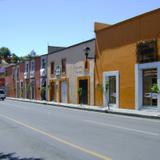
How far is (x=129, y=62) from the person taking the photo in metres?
30.9

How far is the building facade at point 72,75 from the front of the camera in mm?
38572

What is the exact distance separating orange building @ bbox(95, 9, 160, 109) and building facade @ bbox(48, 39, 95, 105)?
6.03 feet

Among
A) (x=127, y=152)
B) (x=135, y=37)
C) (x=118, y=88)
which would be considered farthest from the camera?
(x=118, y=88)

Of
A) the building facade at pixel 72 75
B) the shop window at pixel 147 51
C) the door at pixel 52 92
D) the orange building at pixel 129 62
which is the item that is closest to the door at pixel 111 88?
the orange building at pixel 129 62

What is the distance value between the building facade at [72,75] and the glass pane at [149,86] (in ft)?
29.2

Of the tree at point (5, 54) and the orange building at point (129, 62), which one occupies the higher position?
the tree at point (5, 54)

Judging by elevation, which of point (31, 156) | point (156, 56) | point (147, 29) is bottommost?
point (31, 156)

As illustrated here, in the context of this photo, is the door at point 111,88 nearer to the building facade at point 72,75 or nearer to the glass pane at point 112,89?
the glass pane at point 112,89

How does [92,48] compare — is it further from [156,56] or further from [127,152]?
[127,152]

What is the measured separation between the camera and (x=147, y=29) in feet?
94.9

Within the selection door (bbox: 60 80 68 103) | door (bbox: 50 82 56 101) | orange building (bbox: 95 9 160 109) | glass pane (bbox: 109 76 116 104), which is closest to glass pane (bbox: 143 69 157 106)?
orange building (bbox: 95 9 160 109)

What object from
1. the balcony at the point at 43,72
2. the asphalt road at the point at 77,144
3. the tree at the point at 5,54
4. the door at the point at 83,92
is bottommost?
the asphalt road at the point at 77,144

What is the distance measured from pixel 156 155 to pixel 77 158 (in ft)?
6.01

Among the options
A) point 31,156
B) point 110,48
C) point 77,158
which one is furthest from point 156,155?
point 110,48
